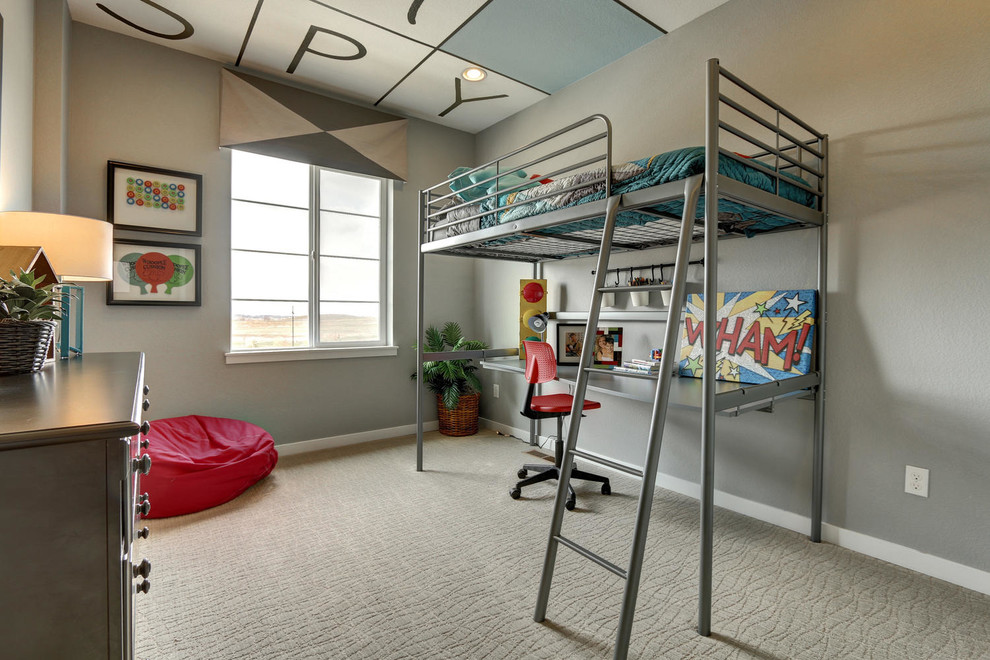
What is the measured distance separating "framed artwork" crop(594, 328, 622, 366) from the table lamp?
2576mm

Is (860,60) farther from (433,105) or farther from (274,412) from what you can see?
(274,412)

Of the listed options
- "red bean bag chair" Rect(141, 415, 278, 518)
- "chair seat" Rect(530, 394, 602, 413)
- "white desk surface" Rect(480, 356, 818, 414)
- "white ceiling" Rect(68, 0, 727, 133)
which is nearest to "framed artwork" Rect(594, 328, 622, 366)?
"white desk surface" Rect(480, 356, 818, 414)

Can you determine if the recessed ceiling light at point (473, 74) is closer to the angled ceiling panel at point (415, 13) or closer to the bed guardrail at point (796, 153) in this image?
the angled ceiling panel at point (415, 13)

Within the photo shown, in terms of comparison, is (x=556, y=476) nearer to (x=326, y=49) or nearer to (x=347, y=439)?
(x=347, y=439)

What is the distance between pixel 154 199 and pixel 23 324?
210 centimetres

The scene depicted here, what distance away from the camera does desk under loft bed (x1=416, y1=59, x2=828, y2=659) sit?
151 centimetres

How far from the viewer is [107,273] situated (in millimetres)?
1972

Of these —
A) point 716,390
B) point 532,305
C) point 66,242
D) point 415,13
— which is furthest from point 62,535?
point 532,305

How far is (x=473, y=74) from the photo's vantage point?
319 cm

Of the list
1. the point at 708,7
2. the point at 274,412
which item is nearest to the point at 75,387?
the point at 274,412

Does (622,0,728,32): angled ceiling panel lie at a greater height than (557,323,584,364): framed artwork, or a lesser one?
greater

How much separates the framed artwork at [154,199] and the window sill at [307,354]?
33.5 inches

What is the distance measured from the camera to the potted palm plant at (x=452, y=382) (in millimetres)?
3855

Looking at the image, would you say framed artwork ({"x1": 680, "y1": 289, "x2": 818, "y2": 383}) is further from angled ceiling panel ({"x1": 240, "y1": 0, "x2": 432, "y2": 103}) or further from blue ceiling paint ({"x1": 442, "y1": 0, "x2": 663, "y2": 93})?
angled ceiling panel ({"x1": 240, "y1": 0, "x2": 432, "y2": 103})
